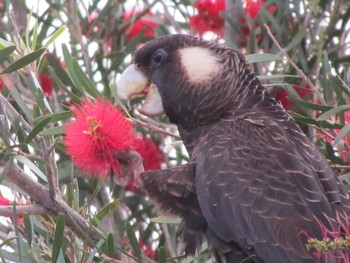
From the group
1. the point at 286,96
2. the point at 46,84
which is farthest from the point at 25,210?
the point at 286,96

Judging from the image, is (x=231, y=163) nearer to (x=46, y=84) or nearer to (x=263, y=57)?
(x=263, y=57)

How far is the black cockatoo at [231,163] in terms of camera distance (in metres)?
2.55

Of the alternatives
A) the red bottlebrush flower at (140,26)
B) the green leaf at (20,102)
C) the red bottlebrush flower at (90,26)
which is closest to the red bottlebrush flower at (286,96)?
the red bottlebrush flower at (140,26)

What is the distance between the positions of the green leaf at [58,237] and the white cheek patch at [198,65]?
887mm

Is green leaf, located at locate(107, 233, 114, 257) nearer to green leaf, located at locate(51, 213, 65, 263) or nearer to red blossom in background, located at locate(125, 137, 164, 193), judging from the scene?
green leaf, located at locate(51, 213, 65, 263)

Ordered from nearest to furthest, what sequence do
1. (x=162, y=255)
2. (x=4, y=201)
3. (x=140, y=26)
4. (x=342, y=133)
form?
(x=162, y=255) < (x=342, y=133) < (x=4, y=201) < (x=140, y=26)

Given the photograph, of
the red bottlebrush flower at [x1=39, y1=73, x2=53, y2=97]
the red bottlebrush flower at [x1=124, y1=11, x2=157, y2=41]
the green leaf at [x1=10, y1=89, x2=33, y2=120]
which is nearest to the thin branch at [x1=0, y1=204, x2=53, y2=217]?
the green leaf at [x1=10, y1=89, x2=33, y2=120]

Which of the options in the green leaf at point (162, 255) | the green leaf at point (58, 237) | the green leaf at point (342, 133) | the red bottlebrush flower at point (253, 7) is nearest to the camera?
the green leaf at point (58, 237)

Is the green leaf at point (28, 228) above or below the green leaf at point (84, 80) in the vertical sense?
below

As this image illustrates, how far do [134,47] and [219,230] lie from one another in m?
1.01

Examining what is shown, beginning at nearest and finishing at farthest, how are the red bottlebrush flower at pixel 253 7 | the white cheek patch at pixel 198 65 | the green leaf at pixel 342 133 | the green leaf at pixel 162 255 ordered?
the green leaf at pixel 162 255 → the green leaf at pixel 342 133 → the white cheek patch at pixel 198 65 → the red bottlebrush flower at pixel 253 7

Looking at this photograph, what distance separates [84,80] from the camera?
8.57 feet

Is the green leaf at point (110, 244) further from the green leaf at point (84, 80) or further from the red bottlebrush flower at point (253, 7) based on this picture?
the red bottlebrush flower at point (253, 7)

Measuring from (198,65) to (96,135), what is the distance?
0.56m
